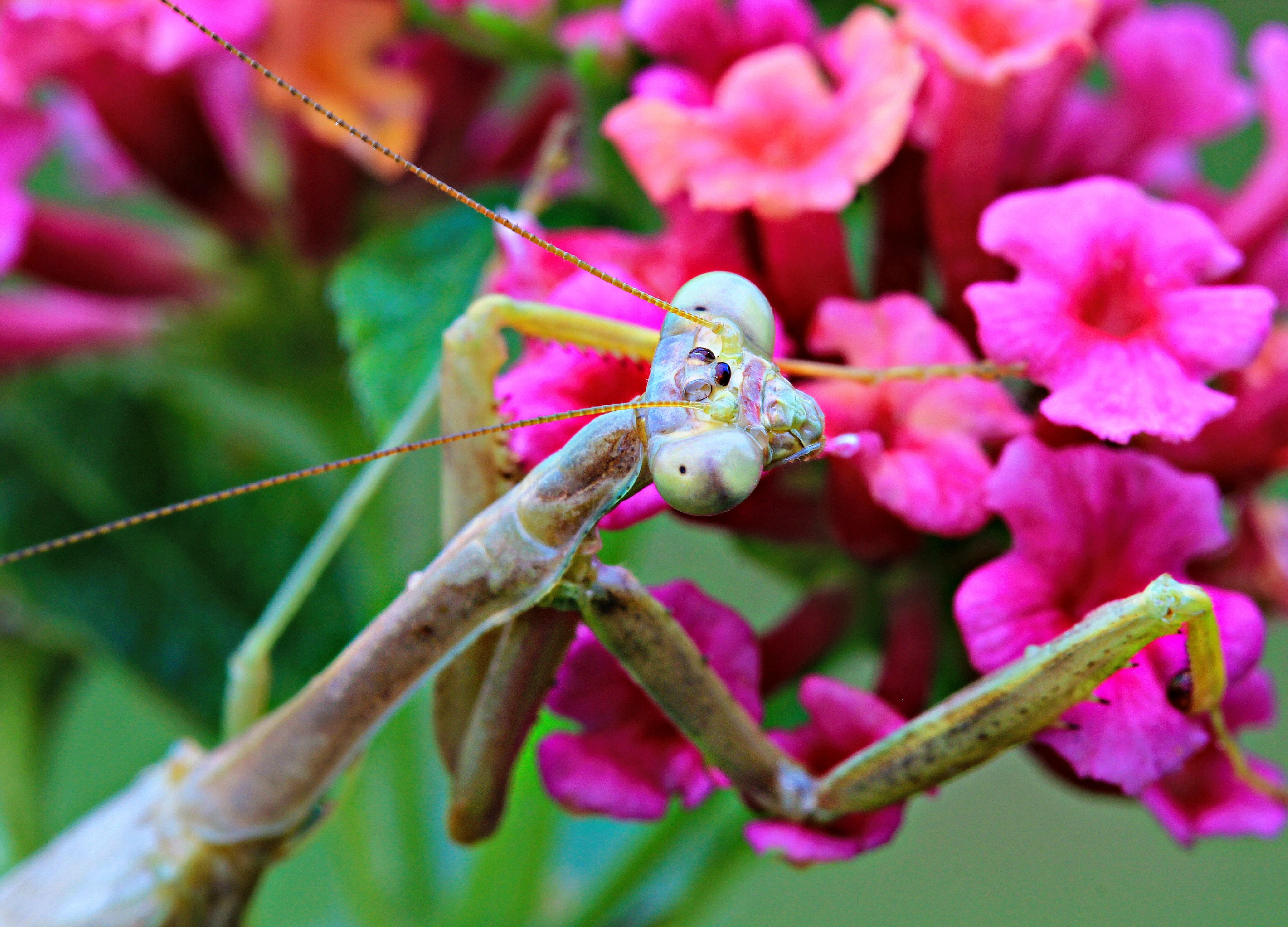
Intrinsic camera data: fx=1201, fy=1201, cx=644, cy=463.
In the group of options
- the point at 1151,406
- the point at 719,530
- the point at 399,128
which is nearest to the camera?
the point at 1151,406

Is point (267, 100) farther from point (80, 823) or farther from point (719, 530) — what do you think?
point (80, 823)

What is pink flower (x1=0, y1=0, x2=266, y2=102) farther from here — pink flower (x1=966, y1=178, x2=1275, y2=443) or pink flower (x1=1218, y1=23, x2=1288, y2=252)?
pink flower (x1=1218, y1=23, x2=1288, y2=252)

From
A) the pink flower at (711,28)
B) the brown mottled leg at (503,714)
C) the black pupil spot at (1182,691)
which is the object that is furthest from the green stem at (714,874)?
the pink flower at (711,28)

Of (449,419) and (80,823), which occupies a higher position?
(449,419)

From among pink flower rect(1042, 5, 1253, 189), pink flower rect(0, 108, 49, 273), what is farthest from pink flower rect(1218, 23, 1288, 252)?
pink flower rect(0, 108, 49, 273)

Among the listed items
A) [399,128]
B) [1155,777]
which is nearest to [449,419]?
[399,128]

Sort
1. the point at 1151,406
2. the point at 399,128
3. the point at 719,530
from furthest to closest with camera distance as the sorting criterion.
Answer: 1. the point at 399,128
2. the point at 719,530
3. the point at 1151,406
